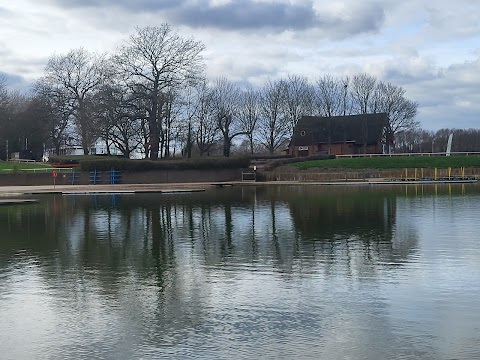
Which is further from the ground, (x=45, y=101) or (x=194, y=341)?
(x=45, y=101)

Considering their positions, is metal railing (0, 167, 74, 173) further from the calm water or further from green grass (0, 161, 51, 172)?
the calm water

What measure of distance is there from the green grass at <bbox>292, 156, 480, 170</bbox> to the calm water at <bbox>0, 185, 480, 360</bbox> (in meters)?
43.1

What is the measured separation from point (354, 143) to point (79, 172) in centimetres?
4025

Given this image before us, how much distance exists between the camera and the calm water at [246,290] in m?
9.84

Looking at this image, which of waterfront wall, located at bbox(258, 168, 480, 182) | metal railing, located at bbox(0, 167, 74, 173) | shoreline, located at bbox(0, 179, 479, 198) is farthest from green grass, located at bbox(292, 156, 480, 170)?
metal railing, located at bbox(0, 167, 74, 173)

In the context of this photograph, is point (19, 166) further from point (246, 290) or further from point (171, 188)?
point (246, 290)

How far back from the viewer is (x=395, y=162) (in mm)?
70188

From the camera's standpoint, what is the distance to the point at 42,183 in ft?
229

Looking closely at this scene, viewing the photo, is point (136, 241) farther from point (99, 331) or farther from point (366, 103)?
point (366, 103)


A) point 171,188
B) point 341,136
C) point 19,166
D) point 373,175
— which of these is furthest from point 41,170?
point 341,136

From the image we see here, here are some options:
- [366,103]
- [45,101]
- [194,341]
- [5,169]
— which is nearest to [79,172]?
[5,169]

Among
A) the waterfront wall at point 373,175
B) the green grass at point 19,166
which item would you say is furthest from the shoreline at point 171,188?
the green grass at point 19,166

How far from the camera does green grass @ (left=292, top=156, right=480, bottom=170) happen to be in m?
68.2

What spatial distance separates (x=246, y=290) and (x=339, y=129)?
81.1m
